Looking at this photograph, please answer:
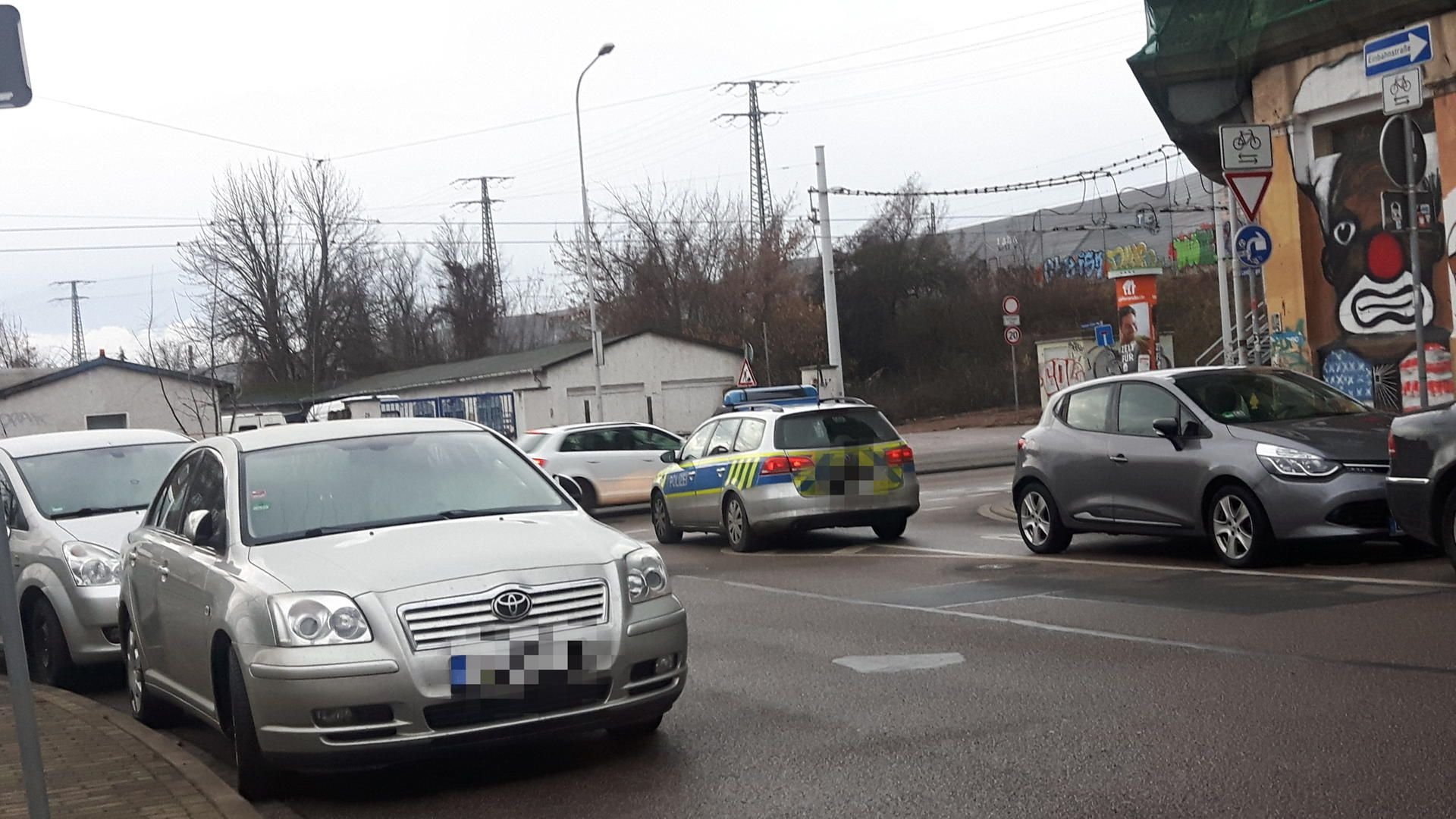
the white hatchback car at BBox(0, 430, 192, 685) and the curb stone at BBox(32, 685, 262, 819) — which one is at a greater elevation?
the white hatchback car at BBox(0, 430, 192, 685)

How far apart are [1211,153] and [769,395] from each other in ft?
34.3

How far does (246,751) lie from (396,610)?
3.12ft

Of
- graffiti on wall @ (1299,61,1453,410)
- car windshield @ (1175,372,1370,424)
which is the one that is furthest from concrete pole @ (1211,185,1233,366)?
car windshield @ (1175,372,1370,424)

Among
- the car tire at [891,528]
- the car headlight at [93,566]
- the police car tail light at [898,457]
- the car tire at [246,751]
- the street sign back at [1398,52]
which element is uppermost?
A: the street sign back at [1398,52]

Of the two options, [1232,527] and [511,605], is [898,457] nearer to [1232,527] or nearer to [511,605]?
[1232,527]

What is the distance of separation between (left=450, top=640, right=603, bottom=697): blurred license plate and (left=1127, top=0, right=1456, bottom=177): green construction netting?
1554 cm

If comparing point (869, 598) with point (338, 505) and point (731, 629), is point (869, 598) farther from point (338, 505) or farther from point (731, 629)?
point (338, 505)

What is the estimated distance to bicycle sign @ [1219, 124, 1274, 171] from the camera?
50.1 feet

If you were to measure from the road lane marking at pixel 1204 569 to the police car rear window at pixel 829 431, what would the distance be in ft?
3.99

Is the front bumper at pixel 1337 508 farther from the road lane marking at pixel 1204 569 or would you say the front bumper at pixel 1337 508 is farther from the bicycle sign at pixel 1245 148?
the bicycle sign at pixel 1245 148

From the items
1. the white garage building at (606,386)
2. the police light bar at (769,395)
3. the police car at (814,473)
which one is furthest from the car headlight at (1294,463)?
the white garage building at (606,386)

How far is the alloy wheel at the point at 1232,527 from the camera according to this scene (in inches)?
464

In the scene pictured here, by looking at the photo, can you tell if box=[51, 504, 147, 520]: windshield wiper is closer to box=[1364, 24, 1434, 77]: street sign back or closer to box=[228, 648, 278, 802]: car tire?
box=[228, 648, 278, 802]: car tire

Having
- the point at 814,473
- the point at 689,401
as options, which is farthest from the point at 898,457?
the point at 689,401
